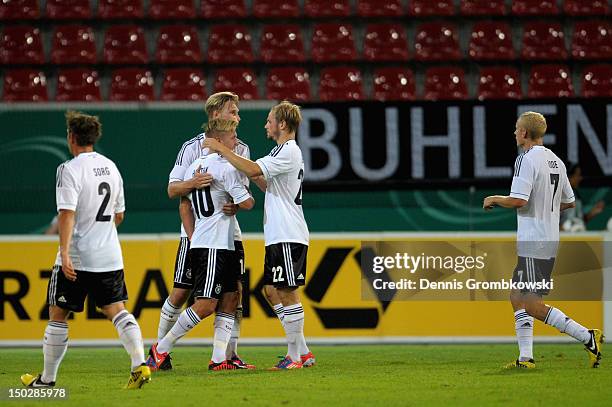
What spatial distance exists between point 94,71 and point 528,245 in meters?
8.24

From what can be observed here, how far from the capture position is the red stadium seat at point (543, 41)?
1425cm

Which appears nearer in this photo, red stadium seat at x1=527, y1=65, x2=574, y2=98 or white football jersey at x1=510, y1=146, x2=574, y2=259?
white football jersey at x1=510, y1=146, x2=574, y2=259

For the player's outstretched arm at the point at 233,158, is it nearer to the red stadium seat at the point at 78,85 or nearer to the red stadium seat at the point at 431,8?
the red stadium seat at the point at 78,85

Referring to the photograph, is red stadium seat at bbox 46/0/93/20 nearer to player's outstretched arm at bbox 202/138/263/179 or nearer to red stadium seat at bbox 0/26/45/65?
red stadium seat at bbox 0/26/45/65

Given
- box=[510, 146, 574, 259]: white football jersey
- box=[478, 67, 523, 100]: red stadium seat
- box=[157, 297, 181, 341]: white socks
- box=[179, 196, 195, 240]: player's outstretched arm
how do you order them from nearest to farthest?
1. box=[510, 146, 574, 259]: white football jersey
2. box=[179, 196, 195, 240]: player's outstretched arm
3. box=[157, 297, 181, 341]: white socks
4. box=[478, 67, 523, 100]: red stadium seat

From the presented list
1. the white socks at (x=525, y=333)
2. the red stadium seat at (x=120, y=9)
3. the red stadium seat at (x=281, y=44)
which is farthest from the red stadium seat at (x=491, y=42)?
the white socks at (x=525, y=333)

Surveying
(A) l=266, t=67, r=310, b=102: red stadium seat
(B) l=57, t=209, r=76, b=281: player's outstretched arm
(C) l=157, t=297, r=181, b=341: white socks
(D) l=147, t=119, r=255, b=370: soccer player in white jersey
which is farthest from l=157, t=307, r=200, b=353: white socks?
(A) l=266, t=67, r=310, b=102: red stadium seat

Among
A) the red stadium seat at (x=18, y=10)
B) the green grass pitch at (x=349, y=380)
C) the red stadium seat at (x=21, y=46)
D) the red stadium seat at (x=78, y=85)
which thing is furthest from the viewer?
the red stadium seat at (x=18, y=10)

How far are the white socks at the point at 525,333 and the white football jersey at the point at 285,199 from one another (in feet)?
5.38

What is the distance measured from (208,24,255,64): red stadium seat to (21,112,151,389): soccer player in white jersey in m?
8.11

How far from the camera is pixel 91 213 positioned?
19.8 feet

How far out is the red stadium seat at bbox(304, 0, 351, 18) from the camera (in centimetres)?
1455

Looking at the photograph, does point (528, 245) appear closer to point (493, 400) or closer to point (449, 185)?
point (493, 400)

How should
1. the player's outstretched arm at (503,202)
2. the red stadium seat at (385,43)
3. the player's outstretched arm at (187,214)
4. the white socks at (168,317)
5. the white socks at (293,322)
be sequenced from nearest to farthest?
the player's outstretched arm at (503,202)
the white socks at (293,322)
the player's outstretched arm at (187,214)
the white socks at (168,317)
the red stadium seat at (385,43)
